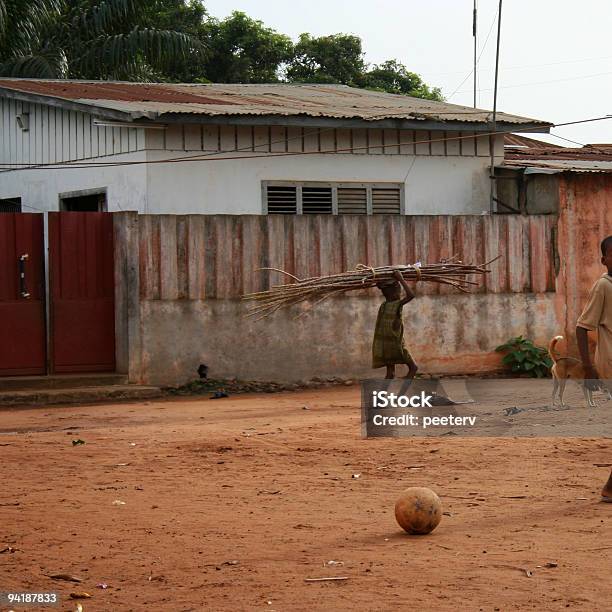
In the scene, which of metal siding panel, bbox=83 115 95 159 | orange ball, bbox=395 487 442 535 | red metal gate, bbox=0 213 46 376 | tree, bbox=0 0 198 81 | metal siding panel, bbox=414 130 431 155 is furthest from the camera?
tree, bbox=0 0 198 81

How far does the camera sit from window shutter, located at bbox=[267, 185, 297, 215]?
638 inches

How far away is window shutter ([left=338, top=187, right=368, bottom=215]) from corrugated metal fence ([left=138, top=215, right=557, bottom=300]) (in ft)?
5.95

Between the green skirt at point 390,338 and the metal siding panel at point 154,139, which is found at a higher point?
the metal siding panel at point 154,139

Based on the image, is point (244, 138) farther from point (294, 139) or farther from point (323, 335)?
point (323, 335)

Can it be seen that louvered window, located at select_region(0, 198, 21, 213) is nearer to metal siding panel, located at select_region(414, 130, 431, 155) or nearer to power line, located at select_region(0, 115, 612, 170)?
power line, located at select_region(0, 115, 612, 170)

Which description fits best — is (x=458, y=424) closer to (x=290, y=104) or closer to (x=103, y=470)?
(x=103, y=470)

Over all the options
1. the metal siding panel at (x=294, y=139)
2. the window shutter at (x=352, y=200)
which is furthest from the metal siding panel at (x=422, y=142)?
the metal siding panel at (x=294, y=139)

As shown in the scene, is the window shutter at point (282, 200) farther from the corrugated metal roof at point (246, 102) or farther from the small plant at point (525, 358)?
the small plant at point (525, 358)

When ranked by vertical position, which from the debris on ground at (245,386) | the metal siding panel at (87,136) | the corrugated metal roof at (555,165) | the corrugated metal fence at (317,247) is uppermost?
the metal siding panel at (87,136)

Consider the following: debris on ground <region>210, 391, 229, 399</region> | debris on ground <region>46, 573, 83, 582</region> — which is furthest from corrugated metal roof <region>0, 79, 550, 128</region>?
debris on ground <region>46, 573, 83, 582</region>

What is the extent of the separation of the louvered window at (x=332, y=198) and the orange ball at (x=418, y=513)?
375 inches

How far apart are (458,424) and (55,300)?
514 centimetres

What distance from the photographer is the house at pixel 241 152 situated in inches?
603

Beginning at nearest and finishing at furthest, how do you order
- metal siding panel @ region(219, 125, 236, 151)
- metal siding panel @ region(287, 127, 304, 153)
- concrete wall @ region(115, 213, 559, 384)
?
concrete wall @ region(115, 213, 559, 384)
metal siding panel @ region(219, 125, 236, 151)
metal siding panel @ region(287, 127, 304, 153)
